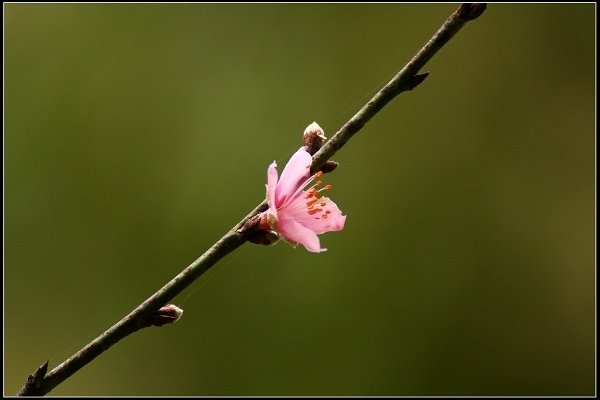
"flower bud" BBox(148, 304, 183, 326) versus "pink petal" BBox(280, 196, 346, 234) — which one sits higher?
"pink petal" BBox(280, 196, 346, 234)

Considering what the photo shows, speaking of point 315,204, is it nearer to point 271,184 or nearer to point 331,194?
point 271,184

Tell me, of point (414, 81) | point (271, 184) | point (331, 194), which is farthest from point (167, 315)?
point (331, 194)

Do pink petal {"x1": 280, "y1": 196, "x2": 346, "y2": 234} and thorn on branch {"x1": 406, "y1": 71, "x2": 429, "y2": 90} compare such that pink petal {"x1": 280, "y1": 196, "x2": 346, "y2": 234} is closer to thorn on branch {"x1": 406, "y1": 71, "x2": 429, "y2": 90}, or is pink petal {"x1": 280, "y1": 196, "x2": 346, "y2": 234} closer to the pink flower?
the pink flower

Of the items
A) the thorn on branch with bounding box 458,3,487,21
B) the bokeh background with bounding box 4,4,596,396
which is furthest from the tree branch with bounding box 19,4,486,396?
the bokeh background with bounding box 4,4,596,396

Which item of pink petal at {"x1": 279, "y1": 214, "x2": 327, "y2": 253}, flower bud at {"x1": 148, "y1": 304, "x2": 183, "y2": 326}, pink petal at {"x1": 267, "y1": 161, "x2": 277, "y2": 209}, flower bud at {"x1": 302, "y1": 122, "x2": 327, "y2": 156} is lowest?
flower bud at {"x1": 148, "y1": 304, "x2": 183, "y2": 326}

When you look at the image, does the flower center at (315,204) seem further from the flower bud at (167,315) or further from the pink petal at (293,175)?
the flower bud at (167,315)

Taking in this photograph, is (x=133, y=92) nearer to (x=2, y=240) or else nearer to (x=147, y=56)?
(x=147, y=56)
